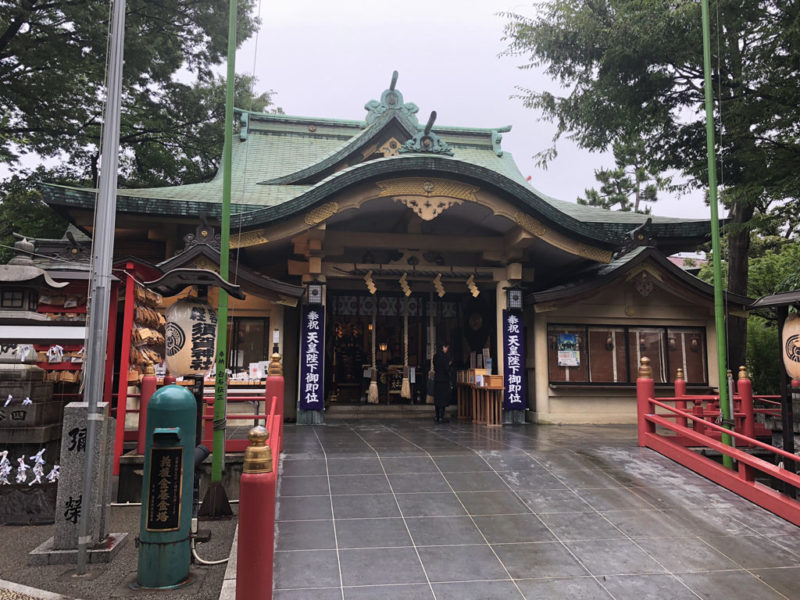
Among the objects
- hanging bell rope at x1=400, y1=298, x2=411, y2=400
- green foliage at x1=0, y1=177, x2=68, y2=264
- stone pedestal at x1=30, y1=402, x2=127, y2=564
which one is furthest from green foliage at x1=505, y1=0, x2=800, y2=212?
green foliage at x1=0, y1=177, x2=68, y2=264

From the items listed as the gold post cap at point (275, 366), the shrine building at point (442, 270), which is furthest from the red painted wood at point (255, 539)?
the shrine building at point (442, 270)

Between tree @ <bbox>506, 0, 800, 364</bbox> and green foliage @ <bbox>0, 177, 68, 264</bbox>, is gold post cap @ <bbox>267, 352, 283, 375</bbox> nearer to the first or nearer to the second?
tree @ <bbox>506, 0, 800, 364</bbox>

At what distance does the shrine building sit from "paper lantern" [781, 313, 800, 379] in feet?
16.5

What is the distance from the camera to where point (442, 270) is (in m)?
13.2

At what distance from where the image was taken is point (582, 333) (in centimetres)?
1317

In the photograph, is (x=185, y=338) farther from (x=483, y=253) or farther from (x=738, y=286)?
(x=738, y=286)

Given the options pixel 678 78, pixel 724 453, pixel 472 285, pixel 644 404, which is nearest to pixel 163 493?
pixel 724 453

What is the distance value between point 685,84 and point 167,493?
46.2ft

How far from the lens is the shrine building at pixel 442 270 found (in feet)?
37.6

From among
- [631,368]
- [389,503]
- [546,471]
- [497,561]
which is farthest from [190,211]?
[631,368]

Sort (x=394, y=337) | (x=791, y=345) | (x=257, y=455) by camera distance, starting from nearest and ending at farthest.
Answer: (x=257, y=455) < (x=791, y=345) < (x=394, y=337)

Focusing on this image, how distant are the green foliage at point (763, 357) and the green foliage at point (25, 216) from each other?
81.3ft

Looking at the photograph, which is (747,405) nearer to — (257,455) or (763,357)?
(257,455)

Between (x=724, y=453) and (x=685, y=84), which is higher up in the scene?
(x=685, y=84)
